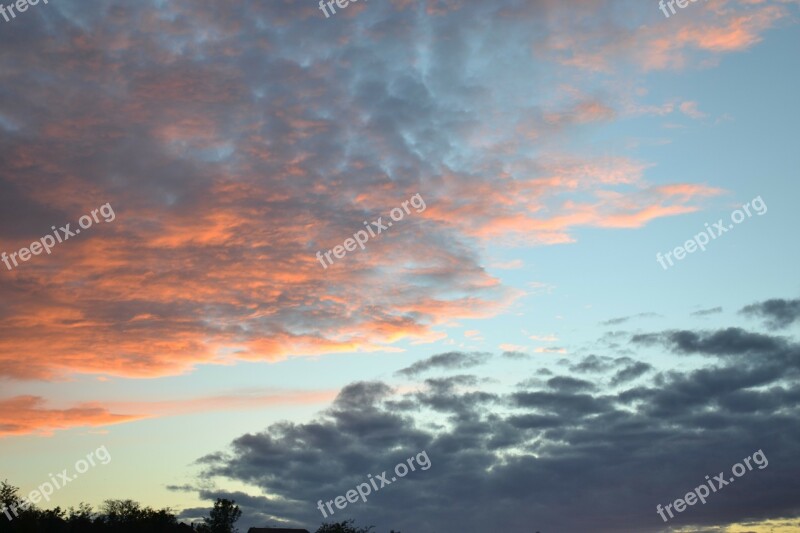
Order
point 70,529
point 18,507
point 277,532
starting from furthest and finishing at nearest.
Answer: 1. point 277,532
2. point 18,507
3. point 70,529

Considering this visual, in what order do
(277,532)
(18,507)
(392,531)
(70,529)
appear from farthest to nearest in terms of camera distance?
(392,531) → (277,532) → (18,507) → (70,529)

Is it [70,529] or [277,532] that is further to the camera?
[277,532]

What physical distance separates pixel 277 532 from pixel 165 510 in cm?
3670

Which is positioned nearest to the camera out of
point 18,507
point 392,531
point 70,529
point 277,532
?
point 70,529

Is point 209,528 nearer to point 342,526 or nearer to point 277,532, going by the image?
point 277,532

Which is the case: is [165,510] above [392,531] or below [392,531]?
above

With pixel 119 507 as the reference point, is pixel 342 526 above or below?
below

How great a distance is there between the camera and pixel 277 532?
154875mm

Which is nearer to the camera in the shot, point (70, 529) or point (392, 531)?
point (70, 529)

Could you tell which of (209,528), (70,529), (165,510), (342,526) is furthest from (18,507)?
(342,526)

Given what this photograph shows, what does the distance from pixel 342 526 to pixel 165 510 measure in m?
43.0

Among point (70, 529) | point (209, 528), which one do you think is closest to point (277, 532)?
point (209, 528)

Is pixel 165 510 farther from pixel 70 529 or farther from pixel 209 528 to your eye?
pixel 70 529

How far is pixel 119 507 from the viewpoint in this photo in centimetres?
18112
